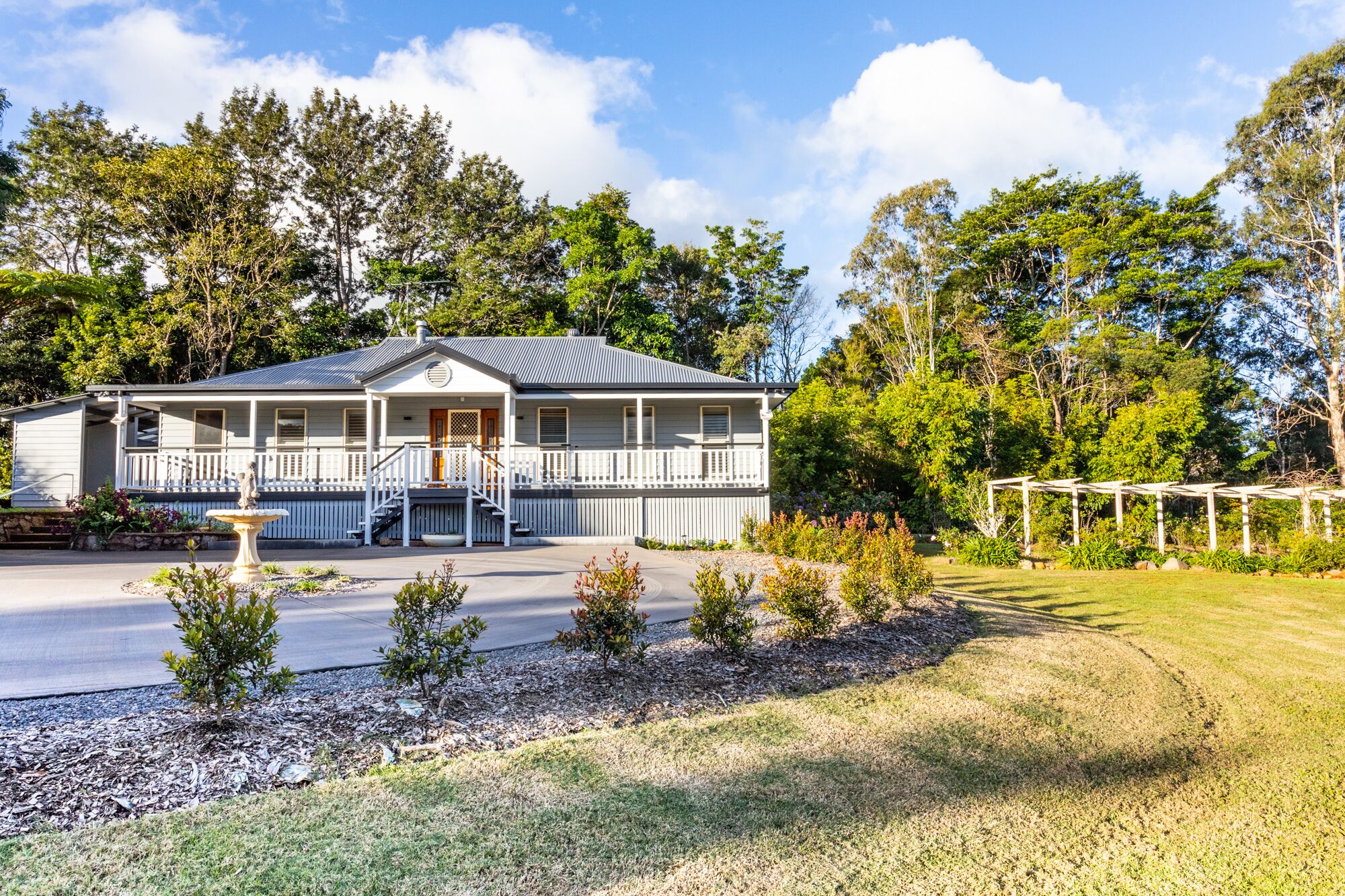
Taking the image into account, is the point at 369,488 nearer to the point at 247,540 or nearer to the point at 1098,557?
the point at 247,540

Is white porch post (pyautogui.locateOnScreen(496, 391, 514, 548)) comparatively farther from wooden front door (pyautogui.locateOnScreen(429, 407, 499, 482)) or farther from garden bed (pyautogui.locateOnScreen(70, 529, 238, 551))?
garden bed (pyautogui.locateOnScreen(70, 529, 238, 551))

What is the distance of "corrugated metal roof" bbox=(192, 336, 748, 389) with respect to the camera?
17328 mm

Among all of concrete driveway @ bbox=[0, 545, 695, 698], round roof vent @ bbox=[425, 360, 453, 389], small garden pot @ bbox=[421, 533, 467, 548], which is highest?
round roof vent @ bbox=[425, 360, 453, 389]

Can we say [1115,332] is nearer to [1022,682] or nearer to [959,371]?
[959,371]

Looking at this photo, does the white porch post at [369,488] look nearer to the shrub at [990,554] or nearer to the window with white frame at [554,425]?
the window with white frame at [554,425]

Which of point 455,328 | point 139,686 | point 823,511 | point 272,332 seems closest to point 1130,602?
point 823,511

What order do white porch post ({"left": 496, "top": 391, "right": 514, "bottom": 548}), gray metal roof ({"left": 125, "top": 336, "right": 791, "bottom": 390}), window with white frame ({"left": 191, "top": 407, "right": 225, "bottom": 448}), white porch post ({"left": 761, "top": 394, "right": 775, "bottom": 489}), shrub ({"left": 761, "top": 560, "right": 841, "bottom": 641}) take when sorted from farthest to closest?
window with white frame ({"left": 191, "top": 407, "right": 225, "bottom": 448}) < gray metal roof ({"left": 125, "top": 336, "right": 791, "bottom": 390}) < white porch post ({"left": 761, "top": 394, "right": 775, "bottom": 489}) < white porch post ({"left": 496, "top": 391, "right": 514, "bottom": 548}) < shrub ({"left": 761, "top": 560, "right": 841, "bottom": 641})

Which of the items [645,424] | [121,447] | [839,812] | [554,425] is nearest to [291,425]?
[121,447]

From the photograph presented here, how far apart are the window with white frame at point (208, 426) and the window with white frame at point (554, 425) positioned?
785cm

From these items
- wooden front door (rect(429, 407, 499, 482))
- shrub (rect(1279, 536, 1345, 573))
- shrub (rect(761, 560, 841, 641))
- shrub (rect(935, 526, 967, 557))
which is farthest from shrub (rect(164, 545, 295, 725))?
shrub (rect(1279, 536, 1345, 573))

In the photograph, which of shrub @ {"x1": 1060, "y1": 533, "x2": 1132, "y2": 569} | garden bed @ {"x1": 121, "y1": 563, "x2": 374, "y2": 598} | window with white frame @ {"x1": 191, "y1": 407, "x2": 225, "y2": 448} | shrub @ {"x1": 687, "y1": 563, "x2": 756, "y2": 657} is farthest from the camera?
window with white frame @ {"x1": 191, "y1": 407, "x2": 225, "y2": 448}

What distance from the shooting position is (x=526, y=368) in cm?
1898

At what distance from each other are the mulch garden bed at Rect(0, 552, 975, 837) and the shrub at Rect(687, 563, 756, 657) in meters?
0.13

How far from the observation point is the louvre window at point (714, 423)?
61.6 ft
